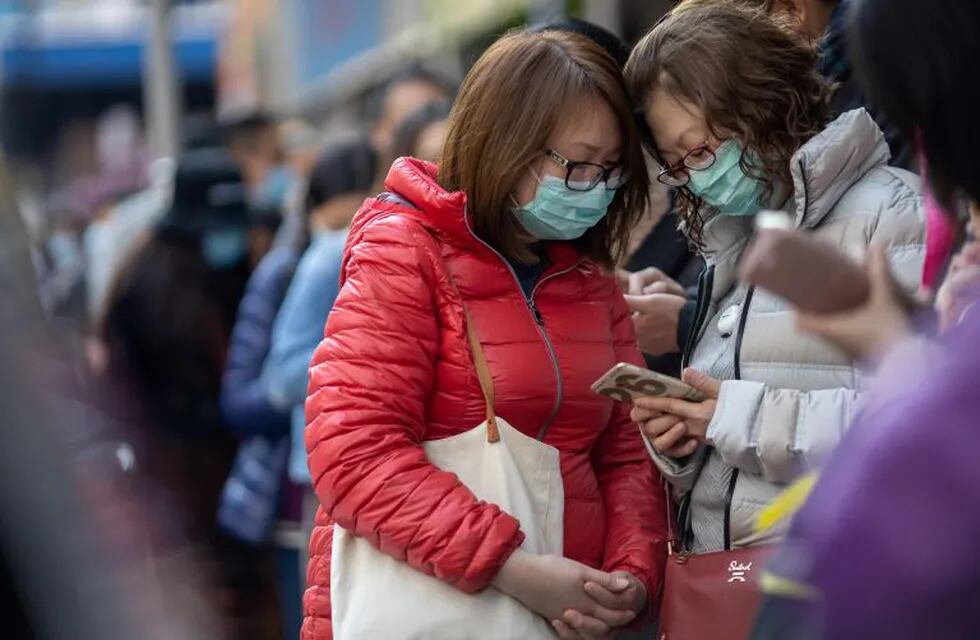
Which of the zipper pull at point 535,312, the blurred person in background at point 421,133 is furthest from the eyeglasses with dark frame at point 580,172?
the blurred person in background at point 421,133

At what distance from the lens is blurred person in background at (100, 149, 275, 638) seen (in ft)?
21.0

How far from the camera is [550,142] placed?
10.2 feet

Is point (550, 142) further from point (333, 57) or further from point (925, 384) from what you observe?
point (333, 57)

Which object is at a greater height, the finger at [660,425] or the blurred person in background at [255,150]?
the finger at [660,425]

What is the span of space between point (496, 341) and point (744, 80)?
25.6 inches

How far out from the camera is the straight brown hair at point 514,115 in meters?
3.08

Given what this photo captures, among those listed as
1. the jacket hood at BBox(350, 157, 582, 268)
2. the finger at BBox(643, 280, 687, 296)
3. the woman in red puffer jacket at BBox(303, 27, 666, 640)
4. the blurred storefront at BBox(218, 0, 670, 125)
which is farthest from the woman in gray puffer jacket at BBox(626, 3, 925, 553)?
the blurred storefront at BBox(218, 0, 670, 125)

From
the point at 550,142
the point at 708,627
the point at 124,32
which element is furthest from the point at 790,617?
the point at 124,32

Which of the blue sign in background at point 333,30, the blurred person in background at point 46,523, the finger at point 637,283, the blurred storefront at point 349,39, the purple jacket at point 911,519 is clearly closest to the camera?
the purple jacket at point 911,519

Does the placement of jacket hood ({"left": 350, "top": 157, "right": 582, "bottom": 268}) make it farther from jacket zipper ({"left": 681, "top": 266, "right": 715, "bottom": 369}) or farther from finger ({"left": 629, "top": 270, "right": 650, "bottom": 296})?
finger ({"left": 629, "top": 270, "right": 650, "bottom": 296})

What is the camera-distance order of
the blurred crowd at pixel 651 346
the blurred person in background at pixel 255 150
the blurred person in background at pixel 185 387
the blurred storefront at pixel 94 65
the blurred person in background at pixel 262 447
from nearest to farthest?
1. the blurred crowd at pixel 651 346
2. the blurred person in background at pixel 262 447
3. the blurred person in background at pixel 185 387
4. the blurred person in background at pixel 255 150
5. the blurred storefront at pixel 94 65

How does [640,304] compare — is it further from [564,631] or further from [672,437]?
[564,631]

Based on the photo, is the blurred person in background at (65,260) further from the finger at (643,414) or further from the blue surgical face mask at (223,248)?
the finger at (643,414)

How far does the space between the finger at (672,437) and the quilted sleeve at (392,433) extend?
33 centimetres
